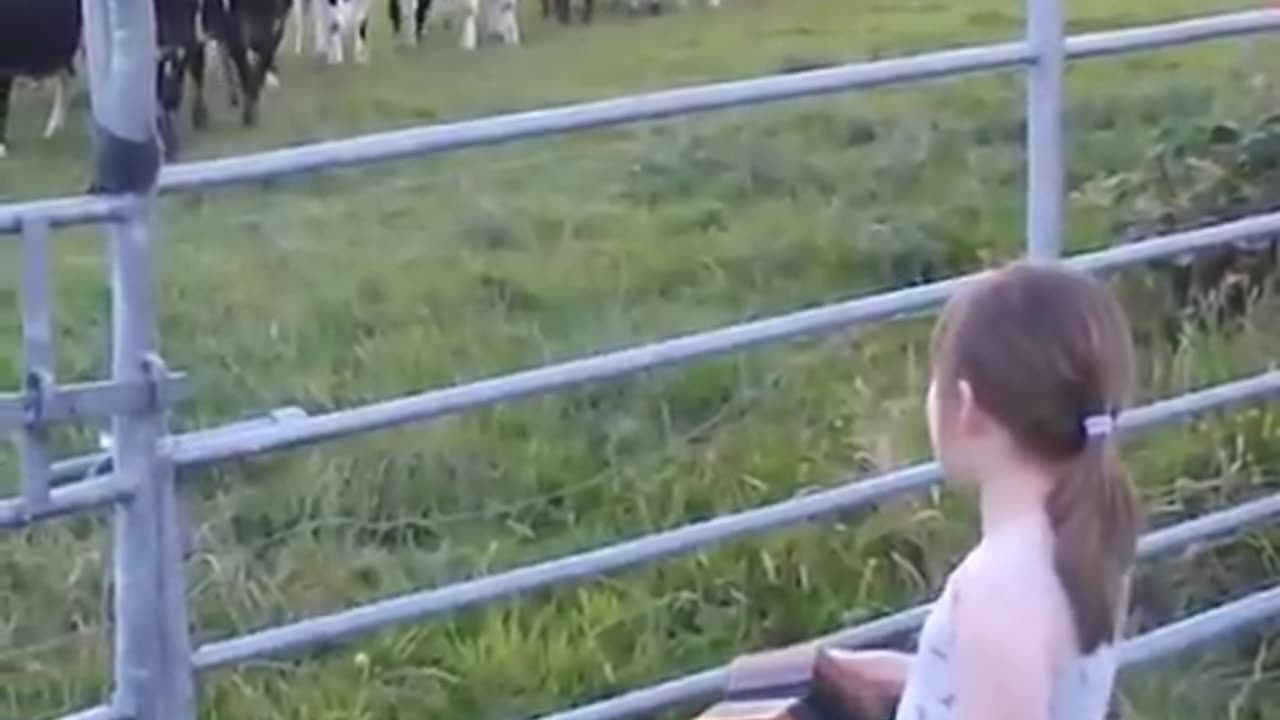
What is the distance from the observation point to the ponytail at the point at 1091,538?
294 centimetres

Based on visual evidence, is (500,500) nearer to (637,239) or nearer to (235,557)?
(235,557)

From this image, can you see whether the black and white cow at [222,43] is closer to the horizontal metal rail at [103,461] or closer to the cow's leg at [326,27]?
the cow's leg at [326,27]

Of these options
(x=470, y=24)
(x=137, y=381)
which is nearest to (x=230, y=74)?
(x=470, y=24)

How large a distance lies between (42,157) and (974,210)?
7203 millimetres

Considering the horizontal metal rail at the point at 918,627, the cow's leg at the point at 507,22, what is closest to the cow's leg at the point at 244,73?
the cow's leg at the point at 507,22

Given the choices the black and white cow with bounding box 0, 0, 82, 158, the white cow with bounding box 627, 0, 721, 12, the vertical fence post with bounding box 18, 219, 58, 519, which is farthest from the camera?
the white cow with bounding box 627, 0, 721, 12

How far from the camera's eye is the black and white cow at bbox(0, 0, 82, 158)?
51.5 ft

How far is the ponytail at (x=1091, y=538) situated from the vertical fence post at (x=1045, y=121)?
4.98 ft

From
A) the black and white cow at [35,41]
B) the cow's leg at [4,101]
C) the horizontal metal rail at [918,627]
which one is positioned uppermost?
the horizontal metal rail at [918,627]

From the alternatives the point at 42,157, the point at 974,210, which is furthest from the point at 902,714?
the point at 42,157

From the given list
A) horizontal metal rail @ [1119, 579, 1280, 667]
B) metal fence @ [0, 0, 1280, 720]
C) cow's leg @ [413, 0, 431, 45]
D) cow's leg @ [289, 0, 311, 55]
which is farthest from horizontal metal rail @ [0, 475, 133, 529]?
cow's leg @ [289, 0, 311, 55]

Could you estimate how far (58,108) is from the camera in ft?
53.5

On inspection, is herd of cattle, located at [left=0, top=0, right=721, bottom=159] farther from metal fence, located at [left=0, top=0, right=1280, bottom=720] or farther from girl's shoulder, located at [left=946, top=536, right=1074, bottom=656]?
girl's shoulder, located at [left=946, top=536, right=1074, bottom=656]

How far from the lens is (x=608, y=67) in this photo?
1770 cm
